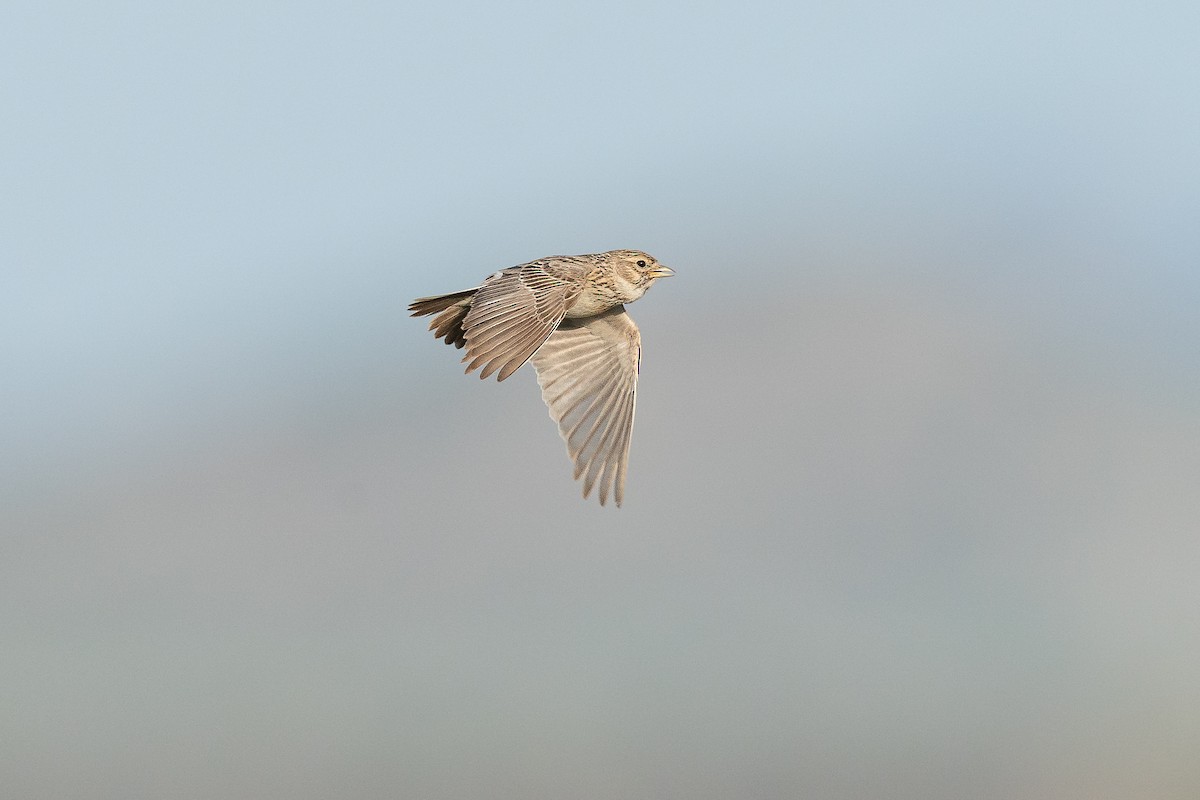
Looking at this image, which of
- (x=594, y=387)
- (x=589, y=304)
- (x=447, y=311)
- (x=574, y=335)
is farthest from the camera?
(x=574, y=335)

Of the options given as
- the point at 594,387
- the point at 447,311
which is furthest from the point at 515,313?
the point at 594,387

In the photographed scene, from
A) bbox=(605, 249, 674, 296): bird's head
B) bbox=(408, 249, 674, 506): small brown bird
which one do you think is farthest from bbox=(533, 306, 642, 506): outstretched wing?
bbox=(605, 249, 674, 296): bird's head

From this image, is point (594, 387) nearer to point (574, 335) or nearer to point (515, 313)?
point (574, 335)

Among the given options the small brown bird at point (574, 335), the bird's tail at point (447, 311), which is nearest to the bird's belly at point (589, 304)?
the small brown bird at point (574, 335)

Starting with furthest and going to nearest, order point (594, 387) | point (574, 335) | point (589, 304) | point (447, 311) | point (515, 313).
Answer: point (574, 335) → point (594, 387) → point (447, 311) → point (589, 304) → point (515, 313)

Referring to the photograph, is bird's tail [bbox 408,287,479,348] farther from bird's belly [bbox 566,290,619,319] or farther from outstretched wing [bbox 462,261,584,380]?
bird's belly [bbox 566,290,619,319]

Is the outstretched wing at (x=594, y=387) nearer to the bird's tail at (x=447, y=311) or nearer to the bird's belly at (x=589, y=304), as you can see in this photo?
the bird's belly at (x=589, y=304)

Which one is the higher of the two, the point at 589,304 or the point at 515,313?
the point at 589,304
